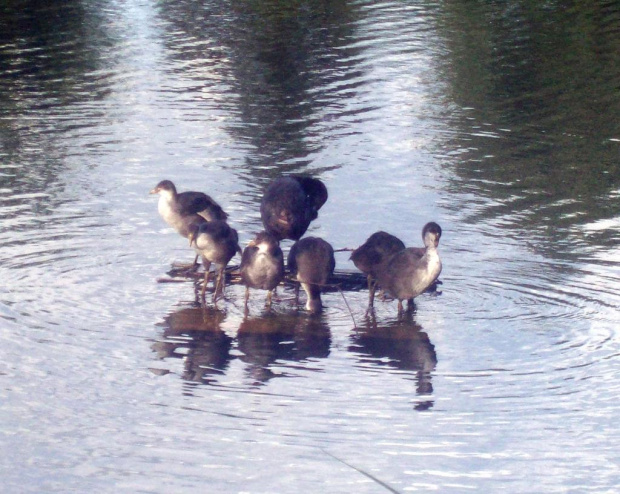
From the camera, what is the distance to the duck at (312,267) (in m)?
9.58

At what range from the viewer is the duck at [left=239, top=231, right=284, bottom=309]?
9.48m

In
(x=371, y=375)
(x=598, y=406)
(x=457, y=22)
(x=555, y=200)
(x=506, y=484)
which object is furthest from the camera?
(x=457, y=22)

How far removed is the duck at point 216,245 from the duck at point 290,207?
73cm

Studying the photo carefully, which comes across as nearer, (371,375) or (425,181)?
(371,375)

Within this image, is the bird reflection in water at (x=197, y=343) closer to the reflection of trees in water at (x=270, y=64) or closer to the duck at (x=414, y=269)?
the duck at (x=414, y=269)

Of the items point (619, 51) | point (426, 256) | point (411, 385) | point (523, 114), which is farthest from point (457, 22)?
point (411, 385)

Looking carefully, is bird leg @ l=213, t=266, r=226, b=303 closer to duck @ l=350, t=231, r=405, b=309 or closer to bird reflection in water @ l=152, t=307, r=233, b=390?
bird reflection in water @ l=152, t=307, r=233, b=390

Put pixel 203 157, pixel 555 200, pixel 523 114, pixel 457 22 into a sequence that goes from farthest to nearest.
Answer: pixel 457 22 → pixel 523 114 → pixel 203 157 → pixel 555 200

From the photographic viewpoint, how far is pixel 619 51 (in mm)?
20594

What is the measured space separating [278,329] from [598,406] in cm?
264

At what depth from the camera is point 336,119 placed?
16.2 meters

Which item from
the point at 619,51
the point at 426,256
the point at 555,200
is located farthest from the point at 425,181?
the point at 619,51

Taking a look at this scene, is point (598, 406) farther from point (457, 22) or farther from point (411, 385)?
point (457, 22)

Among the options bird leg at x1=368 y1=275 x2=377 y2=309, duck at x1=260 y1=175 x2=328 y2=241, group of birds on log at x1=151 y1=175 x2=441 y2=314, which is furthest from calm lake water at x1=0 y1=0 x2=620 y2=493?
duck at x1=260 y1=175 x2=328 y2=241
